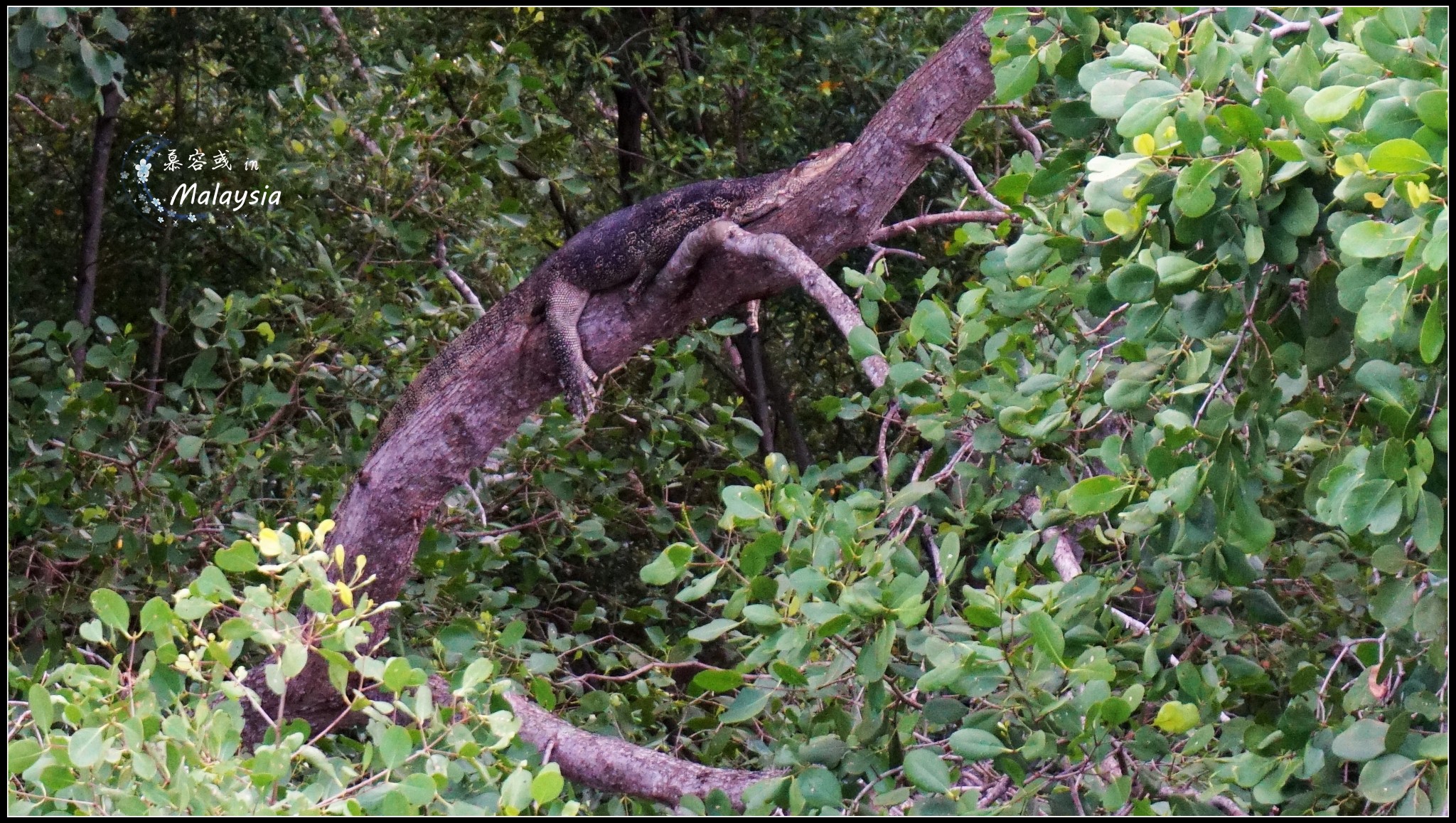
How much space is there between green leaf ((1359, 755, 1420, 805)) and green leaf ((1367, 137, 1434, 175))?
70cm

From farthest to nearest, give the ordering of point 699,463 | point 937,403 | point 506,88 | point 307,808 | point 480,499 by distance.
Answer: point 699,463 < point 480,499 < point 506,88 < point 937,403 < point 307,808

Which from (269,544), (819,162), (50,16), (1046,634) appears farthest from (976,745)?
(50,16)

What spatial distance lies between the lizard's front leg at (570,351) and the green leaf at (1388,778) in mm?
2177

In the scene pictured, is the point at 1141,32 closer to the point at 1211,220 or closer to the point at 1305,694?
the point at 1211,220

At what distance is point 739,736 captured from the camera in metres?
3.20

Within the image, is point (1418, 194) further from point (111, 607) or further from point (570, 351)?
point (570, 351)

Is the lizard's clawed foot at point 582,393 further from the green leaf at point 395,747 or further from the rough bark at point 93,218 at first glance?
the rough bark at point 93,218

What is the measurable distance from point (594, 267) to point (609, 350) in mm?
283

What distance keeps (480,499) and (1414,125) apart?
3.62 meters

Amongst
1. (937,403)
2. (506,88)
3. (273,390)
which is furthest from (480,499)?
(937,403)

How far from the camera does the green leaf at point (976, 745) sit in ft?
5.51

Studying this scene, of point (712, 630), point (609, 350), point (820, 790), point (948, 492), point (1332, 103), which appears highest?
point (1332, 103)

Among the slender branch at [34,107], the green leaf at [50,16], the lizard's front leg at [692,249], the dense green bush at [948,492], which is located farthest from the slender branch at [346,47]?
the lizard's front leg at [692,249]

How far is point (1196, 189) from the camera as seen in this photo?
1.36 meters
